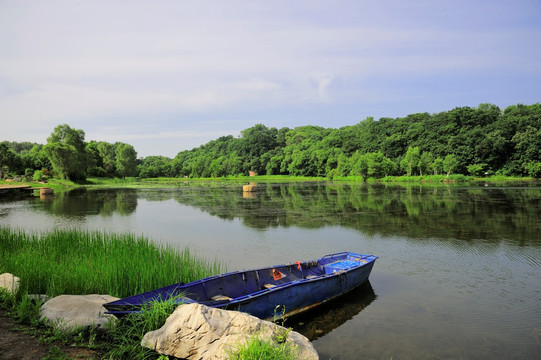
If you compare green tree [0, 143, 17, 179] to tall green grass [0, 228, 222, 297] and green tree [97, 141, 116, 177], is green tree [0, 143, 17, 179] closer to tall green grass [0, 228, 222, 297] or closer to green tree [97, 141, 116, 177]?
green tree [97, 141, 116, 177]

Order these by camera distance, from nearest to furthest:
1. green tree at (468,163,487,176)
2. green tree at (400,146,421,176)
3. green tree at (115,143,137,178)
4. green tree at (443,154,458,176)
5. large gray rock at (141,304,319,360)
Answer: large gray rock at (141,304,319,360) < green tree at (443,154,458,176) < green tree at (468,163,487,176) < green tree at (400,146,421,176) < green tree at (115,143,137,178)

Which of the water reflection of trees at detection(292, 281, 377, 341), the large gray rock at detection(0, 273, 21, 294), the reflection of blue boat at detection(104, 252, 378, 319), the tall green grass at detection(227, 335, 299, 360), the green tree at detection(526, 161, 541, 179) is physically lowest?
the water reflection of trees at detection(292, 281, 377, 341)

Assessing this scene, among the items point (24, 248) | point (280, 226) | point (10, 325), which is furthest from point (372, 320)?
point (280, 226)

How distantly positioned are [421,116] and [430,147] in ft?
87.5

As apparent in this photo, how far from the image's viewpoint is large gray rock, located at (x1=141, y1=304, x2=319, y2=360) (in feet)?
18.8

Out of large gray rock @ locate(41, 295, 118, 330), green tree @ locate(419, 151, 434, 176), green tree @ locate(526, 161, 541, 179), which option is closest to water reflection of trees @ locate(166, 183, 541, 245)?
large gray rock @ locate(41, 295, 118, 330)

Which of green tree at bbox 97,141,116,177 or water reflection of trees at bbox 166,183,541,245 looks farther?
green tree at bbox 97,141,116,177

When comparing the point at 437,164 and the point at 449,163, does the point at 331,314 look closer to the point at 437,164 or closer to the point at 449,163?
the point at 449,163

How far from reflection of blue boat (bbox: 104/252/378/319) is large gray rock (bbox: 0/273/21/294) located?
2.50 metres

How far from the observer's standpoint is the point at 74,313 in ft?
20.9

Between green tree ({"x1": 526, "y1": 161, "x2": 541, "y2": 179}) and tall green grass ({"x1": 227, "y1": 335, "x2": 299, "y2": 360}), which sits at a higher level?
green tree ({"x1": 526, "y1": 161, "x2": 541, "y2": 179})

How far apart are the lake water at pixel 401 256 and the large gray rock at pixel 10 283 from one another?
19.8ft

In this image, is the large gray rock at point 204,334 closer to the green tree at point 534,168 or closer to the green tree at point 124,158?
the green tree at point 534,168

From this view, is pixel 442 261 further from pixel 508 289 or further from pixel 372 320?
pixel 372 320
